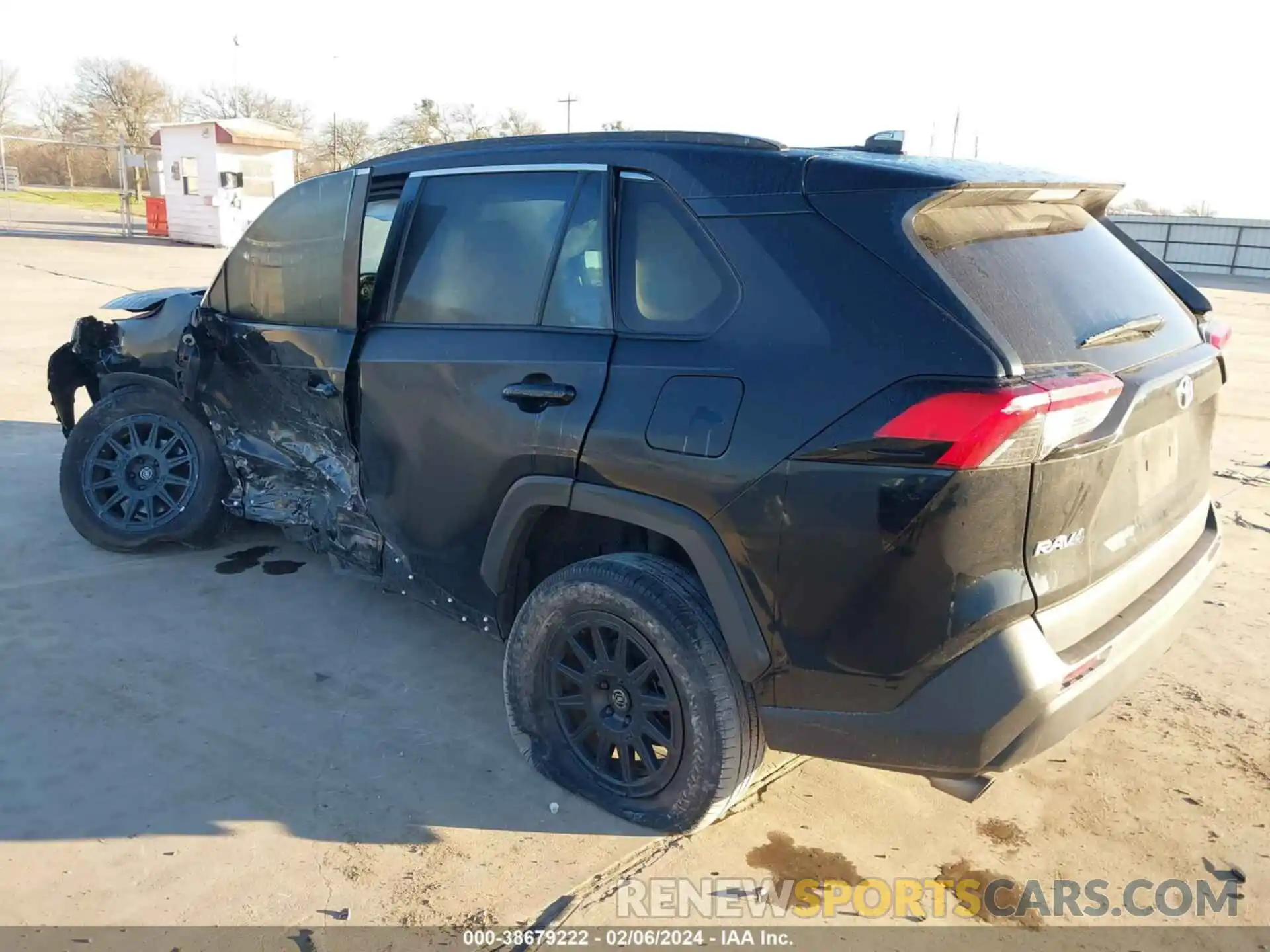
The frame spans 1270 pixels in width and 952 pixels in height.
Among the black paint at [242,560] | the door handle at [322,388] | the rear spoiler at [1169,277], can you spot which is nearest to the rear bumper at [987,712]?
the rear spoiler at [1169,277]

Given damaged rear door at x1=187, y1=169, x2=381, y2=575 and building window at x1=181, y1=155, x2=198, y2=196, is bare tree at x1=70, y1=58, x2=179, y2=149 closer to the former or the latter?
building window at x1=181, y1=155, x2=198, y2=196

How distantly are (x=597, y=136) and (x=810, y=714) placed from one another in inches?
72.7

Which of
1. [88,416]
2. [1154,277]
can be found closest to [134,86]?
[88,416]

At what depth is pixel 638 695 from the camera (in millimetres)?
2797

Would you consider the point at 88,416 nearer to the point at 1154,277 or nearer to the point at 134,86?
the point at 1154,277

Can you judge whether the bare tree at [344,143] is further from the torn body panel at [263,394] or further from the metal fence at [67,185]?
the torn body panel at [263,394]

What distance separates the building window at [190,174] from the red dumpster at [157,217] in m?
1.95

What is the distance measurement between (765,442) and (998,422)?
1.81ft

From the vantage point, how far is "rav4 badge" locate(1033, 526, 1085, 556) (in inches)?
89.4

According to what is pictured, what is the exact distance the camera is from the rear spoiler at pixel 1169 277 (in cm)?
323

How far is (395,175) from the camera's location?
145 inches

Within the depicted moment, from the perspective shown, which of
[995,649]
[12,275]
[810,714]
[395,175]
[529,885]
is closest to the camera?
[995,649]

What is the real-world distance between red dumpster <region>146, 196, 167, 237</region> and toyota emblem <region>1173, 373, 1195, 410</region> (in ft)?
94.0

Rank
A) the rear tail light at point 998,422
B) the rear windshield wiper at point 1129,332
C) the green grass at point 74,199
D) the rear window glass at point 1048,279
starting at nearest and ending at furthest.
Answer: the rear tail light at point 998,422 → the rear window glass at point 1048,279 → the rear windshield wiper at point 1129,332 → the green grass at point 74,199
